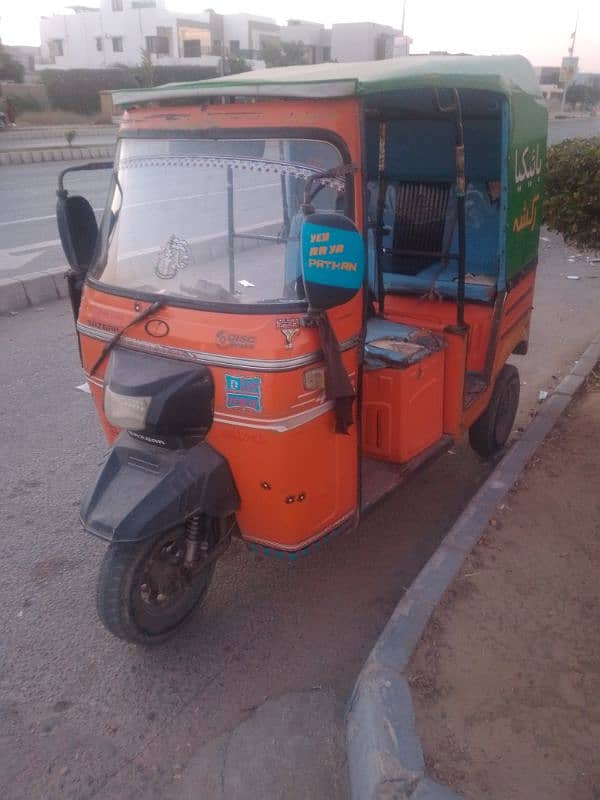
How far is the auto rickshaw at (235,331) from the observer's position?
2.81 meters

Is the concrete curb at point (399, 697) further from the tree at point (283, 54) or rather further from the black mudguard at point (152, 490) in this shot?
the tree at point (283, 54)

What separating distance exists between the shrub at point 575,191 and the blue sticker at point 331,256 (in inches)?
128

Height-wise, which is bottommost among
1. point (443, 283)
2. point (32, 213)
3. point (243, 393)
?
point (32, 213)

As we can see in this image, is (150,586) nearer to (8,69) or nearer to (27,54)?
(8,69)

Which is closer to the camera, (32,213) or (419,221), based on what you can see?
(419,221)

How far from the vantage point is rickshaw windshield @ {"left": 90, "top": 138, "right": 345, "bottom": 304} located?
290 cm

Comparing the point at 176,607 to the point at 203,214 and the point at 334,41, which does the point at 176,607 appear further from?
the point at 334,41

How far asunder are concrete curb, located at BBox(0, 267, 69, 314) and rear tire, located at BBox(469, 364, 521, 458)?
5.09 m

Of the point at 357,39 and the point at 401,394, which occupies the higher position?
the point at 357,39

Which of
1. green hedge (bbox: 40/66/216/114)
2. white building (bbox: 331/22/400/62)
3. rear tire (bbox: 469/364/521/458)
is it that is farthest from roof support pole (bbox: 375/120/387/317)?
white building (bbox: 331/22/400/62)

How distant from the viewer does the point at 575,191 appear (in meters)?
5.23

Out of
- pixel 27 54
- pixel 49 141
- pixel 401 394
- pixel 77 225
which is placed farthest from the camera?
pixel 27 54

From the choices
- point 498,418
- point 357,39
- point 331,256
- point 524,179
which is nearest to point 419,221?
point 524,179

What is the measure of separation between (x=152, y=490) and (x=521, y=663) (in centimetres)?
168
